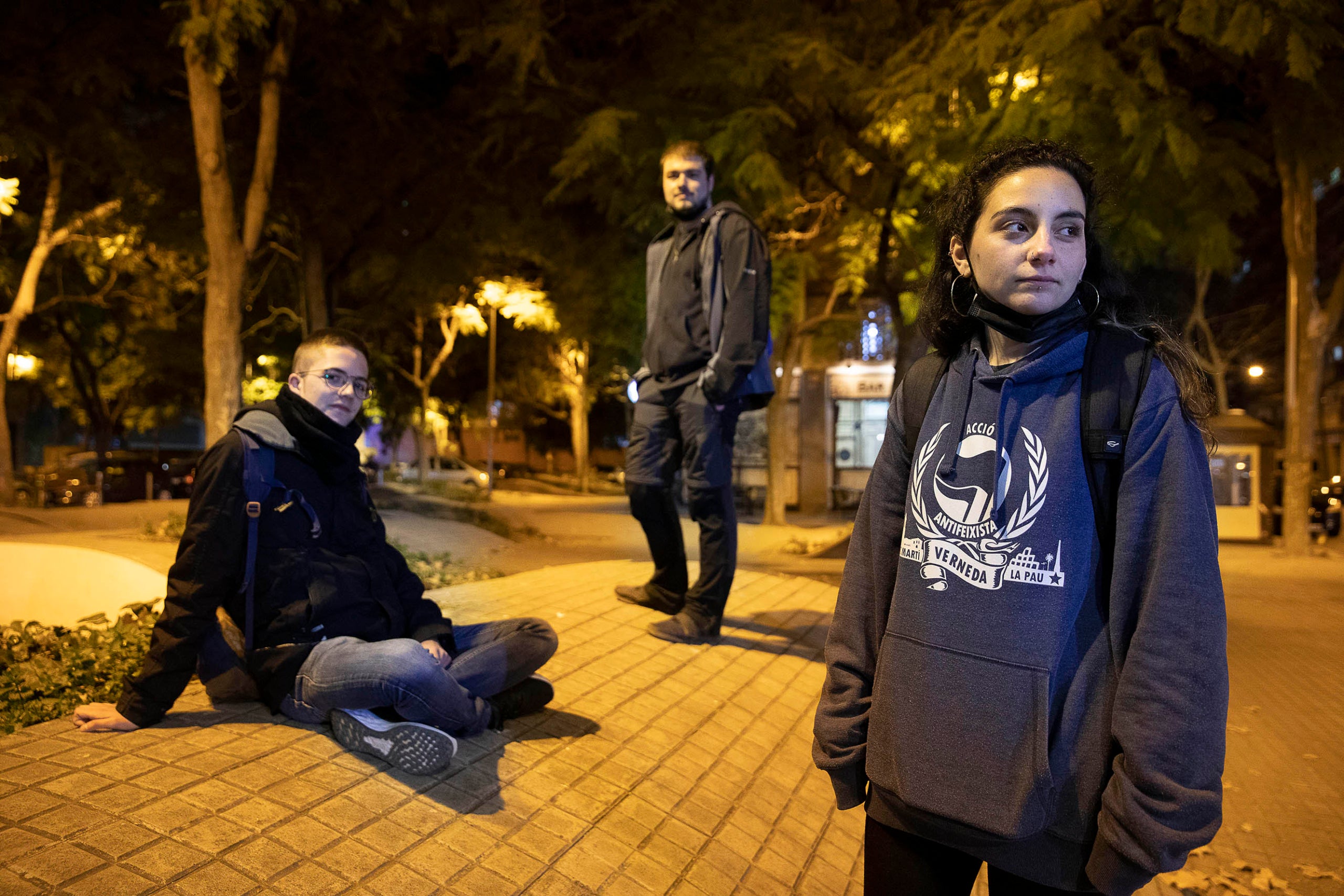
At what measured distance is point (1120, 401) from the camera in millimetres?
1564

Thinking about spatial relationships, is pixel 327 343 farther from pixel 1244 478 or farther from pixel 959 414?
pixel 1244 478

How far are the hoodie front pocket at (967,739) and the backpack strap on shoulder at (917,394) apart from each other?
41 centimetres

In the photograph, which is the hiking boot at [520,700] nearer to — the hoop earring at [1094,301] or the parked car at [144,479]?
the hoop earring at [1094,301]

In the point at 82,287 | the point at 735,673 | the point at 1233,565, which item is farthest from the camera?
the point at 82,287

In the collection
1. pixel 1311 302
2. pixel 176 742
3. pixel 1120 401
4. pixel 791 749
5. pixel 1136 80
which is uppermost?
pixel 1136 80

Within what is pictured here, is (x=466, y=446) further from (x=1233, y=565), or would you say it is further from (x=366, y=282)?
(x=1233, y=565)

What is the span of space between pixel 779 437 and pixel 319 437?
1529 cm

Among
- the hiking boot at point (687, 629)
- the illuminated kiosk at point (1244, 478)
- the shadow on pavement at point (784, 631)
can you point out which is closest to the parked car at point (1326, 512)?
the illuminated kiosk at point (1244, 478)

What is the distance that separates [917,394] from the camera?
189 cm

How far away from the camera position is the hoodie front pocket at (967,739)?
1554mm

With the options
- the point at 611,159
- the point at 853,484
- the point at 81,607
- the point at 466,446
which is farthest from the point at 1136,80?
the point at 466,446

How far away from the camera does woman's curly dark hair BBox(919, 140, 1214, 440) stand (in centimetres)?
159

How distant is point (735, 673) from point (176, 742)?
2594 millimetres

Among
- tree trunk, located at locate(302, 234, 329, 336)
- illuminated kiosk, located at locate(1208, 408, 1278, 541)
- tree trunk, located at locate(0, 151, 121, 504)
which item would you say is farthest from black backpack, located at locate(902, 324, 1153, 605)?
tree trunk, located at locate(0, 151, 121, 504)
